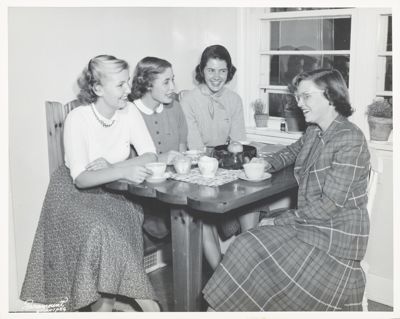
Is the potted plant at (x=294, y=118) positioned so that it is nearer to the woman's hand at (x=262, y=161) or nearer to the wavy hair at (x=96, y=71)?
the woman's hand at (x=262, y=161)

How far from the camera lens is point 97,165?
2033mm

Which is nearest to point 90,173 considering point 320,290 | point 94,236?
point 94,236

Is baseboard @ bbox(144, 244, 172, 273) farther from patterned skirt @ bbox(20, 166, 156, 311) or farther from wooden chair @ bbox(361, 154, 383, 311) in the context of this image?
wooden chair @ bbox(361, 154, 383, 311)

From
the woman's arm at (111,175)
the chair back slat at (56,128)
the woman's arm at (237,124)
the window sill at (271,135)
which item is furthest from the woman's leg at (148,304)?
the window sill at (271,135)

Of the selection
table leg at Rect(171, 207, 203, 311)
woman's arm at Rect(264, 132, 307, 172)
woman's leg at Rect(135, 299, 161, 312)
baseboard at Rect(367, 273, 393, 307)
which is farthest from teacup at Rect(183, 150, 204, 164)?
baseboard at Rect(367, 273, 393, 307)

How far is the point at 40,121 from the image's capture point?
93.3 inches

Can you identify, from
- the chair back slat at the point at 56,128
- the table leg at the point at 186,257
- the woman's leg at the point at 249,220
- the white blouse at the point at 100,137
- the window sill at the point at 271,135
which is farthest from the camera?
the window sill at the point at 271,135

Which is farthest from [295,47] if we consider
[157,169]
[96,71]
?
[157,169]

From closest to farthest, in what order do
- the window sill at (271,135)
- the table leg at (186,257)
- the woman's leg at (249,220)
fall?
the table leg at (186,257)
the woman's leg at (249,220)
the window sill at (271,135)

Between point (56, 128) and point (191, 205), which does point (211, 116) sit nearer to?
point (56, 128)

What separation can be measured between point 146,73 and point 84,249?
0.99m

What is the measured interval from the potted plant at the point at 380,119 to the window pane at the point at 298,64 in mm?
310

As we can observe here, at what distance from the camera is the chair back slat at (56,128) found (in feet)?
7.63

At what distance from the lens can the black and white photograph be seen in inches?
71.1
